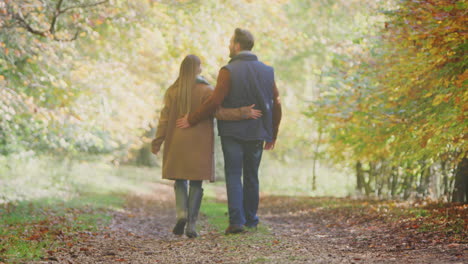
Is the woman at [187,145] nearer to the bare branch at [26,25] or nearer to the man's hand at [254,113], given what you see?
the man's hand at [254,113]

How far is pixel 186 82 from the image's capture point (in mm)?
5801

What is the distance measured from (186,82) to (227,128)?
2.73ft

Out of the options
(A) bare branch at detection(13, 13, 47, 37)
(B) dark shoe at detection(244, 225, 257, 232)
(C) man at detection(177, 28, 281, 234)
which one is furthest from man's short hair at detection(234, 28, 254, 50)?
(A) bare branch at detection(13, 13, 47, 37)

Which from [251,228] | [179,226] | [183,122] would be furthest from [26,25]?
[251,228]

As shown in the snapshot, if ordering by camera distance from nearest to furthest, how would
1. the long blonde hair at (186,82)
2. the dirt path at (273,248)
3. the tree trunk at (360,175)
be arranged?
1. the dirt path at (273,248)
2. the long blonde hair at (186,82)
3. the tree trunk at (360,175)

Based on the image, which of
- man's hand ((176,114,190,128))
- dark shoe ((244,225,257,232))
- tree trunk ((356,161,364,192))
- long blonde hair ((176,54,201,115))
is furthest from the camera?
tree trunk ((356,161,364,192))

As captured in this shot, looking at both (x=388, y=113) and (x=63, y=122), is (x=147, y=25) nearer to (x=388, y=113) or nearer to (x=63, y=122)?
(x=63, y=122)

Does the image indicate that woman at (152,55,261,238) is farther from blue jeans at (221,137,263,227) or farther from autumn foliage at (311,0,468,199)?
autumn foliage at (311,0,468,199)

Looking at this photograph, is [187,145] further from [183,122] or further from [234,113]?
[234,113]

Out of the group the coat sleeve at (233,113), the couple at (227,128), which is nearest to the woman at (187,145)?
the couple at (227,128)

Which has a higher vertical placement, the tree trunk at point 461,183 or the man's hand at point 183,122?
the man's hand at point 183,122

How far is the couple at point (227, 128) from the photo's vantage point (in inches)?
211

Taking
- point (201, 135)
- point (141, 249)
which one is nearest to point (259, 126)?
point (201, 135)

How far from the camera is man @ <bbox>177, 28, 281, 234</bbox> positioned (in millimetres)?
5348
